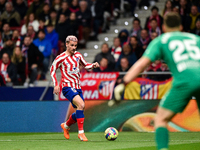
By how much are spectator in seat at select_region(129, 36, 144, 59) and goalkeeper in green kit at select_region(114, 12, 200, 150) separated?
9.37m

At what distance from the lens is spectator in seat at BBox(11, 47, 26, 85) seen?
613 inches

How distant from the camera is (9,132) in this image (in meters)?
12.5

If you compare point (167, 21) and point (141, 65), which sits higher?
point (167, 21)

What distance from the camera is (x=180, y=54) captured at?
4.90m

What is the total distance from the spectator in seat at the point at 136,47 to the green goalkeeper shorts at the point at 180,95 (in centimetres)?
953

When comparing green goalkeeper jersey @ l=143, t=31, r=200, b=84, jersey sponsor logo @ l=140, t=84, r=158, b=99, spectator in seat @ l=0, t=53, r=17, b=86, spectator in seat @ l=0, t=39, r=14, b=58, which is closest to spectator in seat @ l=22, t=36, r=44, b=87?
spectator in seat @ l=0, t=53, r=17, b=86

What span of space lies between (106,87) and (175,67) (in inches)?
331

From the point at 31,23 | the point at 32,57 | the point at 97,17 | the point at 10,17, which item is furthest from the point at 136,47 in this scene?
the point at 10,17

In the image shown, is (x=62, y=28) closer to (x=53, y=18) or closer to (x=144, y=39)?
(x=53, y=18)

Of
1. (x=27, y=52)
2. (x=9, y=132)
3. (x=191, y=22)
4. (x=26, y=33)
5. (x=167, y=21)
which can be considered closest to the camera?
(x=167, y=21)

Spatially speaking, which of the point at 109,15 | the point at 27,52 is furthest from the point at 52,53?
the point at 109,15

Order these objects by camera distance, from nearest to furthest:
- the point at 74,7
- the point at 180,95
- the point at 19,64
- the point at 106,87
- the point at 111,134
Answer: the point at 180,95
the point at 111,134
the point at 106,87
the point at 19,64
the point at 74,7

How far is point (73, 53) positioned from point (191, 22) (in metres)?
6.63

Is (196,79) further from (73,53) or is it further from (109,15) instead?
(109,15)
